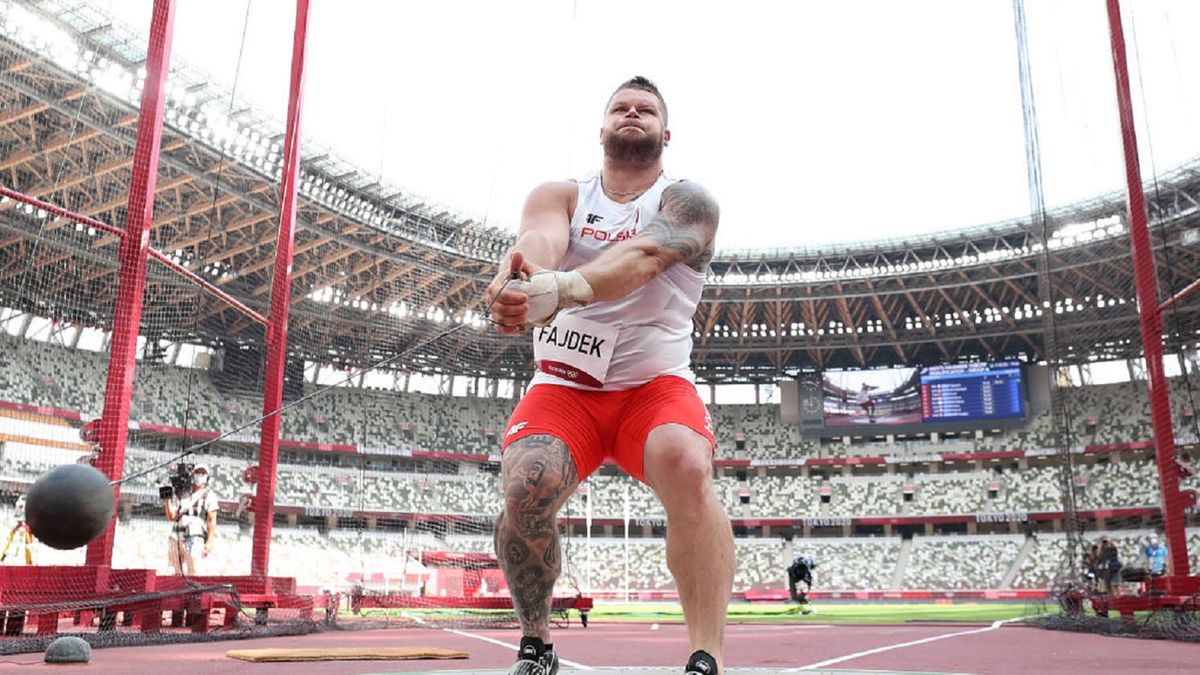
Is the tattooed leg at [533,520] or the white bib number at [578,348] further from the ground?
the white bib number at [578,348]

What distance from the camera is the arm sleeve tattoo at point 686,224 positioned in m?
2.80

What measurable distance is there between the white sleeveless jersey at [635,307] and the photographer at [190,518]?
8142 mm

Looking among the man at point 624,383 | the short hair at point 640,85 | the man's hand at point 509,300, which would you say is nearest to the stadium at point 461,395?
the man at point 624,383

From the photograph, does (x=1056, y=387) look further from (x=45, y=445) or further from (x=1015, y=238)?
(x=45, y=445)

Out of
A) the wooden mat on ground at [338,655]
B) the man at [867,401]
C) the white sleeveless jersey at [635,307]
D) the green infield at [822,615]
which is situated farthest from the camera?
the man at [867,401]

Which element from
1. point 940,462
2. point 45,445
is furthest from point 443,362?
point 940,462

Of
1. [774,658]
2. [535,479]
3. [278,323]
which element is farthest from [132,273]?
[535,479]

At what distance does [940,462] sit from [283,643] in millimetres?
38068

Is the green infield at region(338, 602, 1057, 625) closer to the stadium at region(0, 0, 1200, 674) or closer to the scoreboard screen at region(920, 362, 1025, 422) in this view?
the stadium at region(0, 0, 1200, 674)

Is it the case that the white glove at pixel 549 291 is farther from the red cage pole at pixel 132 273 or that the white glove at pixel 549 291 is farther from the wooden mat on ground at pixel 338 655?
the red cage pole at pixel 132 273

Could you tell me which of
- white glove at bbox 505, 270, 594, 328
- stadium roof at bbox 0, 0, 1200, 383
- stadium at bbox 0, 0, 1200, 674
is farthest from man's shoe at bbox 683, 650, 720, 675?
stadium roof at bbox 0, 0, 1200, 383

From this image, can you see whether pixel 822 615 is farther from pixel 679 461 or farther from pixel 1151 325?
pixel 679 461

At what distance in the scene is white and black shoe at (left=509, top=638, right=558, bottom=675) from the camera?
113 inches

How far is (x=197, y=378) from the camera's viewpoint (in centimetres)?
3572
